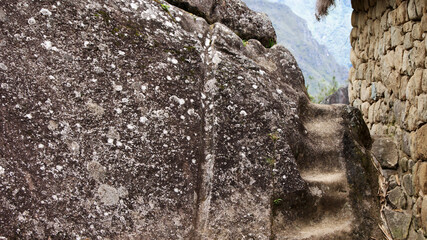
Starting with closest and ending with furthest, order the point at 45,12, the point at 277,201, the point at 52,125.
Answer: the point at 52,125
the point at 45,12
the point at 277,201

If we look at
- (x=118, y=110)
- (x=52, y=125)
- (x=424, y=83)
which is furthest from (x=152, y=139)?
(x=424, y=83)

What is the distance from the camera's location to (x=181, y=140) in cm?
251

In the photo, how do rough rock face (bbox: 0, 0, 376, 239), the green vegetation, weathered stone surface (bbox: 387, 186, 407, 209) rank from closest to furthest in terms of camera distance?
rough rock face (bbox: 0, 0, 376, 239)
the green vegetation
weathered stone surface (bbox: 387, 186, 407, 209)

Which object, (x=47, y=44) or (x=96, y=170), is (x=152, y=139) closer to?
(x=96, y=170)

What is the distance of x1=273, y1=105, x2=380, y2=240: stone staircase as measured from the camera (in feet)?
8.53

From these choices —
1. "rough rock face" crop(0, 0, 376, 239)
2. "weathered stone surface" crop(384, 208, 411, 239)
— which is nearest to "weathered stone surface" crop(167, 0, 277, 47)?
"rough rock face" crop(0, 0, 376, 239)

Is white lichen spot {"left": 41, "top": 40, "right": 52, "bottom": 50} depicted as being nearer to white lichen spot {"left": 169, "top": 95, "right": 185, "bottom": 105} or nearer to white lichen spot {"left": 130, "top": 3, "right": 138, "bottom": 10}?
white lichen spot {"left": 130, "top": 3, "right": 138, "bottom": 10}

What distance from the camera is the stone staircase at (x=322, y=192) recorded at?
→ 2.60 m

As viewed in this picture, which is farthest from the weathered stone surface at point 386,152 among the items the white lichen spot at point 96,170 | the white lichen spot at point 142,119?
the white lichen spot at point 96,170

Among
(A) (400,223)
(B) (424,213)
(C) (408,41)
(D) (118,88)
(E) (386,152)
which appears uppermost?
→ (C) (408,41)

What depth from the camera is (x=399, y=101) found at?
4809 mm

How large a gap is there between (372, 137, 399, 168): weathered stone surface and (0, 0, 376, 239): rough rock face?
2.14 m

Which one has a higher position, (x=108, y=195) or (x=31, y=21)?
(x=31, y=21)

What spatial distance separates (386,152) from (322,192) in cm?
256
